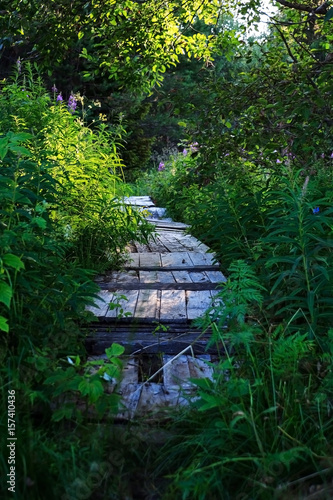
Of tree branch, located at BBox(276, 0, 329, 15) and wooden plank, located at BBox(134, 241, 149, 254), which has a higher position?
tree branch, located at BBox(276, 0, 329, 15)

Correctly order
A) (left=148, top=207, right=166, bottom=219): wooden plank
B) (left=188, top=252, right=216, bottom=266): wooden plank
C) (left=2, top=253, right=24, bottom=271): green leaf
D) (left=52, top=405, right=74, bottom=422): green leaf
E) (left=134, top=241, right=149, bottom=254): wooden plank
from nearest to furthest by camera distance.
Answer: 1. (left=52, top=405, right=74, bottom=422): green leaf
2. (left=2, top=253, right=24, bottom=271): green leaf
3. (left=188, top=252, right=216, bottom=266): wooden plank
4. (left=134, top=241, right=149, bottom=254): wooden plank
5. (left=148, top=207, right=166, bottom=219): wooden plank

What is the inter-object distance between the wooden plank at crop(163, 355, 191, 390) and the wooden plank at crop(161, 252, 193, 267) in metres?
2.06

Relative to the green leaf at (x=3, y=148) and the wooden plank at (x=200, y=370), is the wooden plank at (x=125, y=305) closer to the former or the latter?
the wooden plank at (x=200, y=370)

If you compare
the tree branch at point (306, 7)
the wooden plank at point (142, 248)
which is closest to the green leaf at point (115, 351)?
the wooden plank at point (142, 248)

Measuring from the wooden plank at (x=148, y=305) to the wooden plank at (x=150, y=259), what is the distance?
94 centimetres

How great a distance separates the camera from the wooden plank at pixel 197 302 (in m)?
3.52

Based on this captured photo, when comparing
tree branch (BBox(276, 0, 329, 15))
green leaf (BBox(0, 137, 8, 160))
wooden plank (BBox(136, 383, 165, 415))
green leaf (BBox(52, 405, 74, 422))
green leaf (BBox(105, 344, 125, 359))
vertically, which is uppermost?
tree branch (BBox(276, 0, 329, 15))

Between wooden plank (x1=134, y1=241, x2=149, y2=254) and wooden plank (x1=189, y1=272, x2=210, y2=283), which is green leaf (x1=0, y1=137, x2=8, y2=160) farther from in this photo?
wooden plank (x1=134, y1=241, x2=149, y2=254)

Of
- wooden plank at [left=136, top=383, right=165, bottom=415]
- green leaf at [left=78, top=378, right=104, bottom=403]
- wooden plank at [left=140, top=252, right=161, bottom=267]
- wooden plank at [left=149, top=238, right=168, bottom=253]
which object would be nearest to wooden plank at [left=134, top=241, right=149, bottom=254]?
wooden plank at [left=149, top=238, right=168, bottom=253]

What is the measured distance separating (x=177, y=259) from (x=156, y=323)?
→ 185cm

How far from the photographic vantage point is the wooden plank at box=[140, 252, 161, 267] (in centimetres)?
498

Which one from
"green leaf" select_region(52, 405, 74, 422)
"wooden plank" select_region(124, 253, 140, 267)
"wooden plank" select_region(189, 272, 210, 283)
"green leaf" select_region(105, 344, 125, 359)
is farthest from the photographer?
"wooden plank" select_region(124, 253, 140, 267)

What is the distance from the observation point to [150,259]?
17.1 ft

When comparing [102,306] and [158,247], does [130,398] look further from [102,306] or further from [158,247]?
[158,247]
